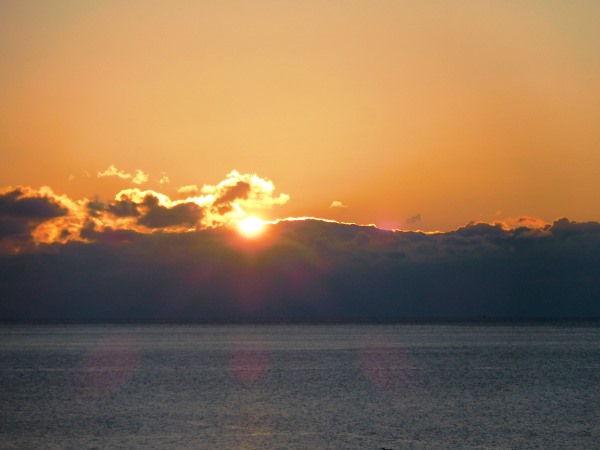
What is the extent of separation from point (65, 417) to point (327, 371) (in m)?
21.9

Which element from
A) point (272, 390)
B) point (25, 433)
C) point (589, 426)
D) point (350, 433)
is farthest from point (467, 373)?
point (25, 433)

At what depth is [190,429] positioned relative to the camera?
22344 millimetres

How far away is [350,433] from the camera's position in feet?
71.6

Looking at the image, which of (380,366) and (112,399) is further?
(380,366)

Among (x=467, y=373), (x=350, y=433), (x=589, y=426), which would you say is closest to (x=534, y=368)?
(x=467, y=373)

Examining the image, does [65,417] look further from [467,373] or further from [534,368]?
[534,368]

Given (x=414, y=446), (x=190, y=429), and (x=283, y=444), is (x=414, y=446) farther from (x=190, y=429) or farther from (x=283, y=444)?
(x=190, y=429)

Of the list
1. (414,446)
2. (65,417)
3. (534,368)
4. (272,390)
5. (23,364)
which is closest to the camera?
(414,446)

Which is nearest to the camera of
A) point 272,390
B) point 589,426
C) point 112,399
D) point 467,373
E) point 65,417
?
point 589,426

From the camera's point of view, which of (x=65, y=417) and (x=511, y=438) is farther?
(x=65, y=417)

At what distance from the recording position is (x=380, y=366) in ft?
162

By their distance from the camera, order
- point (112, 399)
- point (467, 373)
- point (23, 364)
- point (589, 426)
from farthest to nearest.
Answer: point (23, 364)
point (467, 373)
point (112, 399)
point (589, 426)

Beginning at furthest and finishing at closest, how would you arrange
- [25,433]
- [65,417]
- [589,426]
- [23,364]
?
[23,364], [65,417], [589,426], [25,433]

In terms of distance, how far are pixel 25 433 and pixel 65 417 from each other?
3.38m
